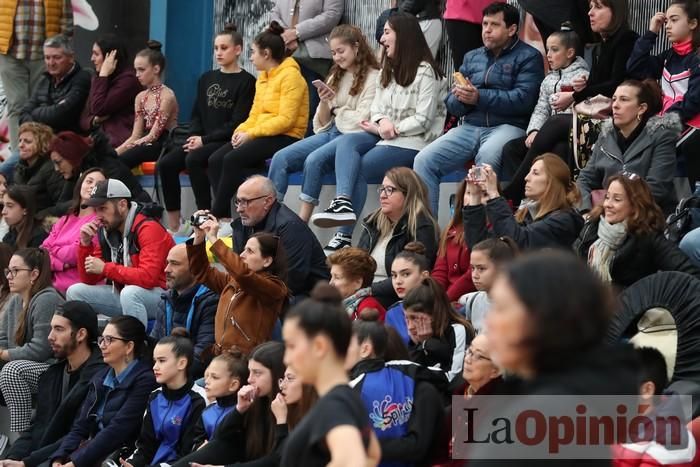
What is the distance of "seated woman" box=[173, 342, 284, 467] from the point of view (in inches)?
257

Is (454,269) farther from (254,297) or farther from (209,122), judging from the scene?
(209,122)

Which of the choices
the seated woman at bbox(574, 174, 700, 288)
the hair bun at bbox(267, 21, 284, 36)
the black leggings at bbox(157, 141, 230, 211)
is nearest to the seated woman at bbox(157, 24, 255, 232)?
the black leggings at bbox(157, 141, 230, 211)

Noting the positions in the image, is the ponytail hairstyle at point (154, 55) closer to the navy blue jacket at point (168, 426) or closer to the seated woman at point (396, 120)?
the seated woman at point (396, 120)

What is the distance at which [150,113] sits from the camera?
11.0 meters

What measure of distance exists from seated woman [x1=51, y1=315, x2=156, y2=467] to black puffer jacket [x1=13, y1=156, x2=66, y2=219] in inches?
105

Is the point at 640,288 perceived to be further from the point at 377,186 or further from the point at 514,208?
the point at 377,186

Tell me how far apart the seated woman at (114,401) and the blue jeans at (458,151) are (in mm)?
2003

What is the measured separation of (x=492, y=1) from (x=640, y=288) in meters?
3.65

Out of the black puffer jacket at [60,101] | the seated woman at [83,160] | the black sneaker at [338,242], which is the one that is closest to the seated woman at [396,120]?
the black sneaker at [338,242]

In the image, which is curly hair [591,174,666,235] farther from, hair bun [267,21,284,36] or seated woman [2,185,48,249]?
seated woman [2,185,48,249]

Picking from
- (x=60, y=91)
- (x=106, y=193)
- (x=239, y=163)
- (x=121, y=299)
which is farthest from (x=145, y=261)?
(x=60, y=91)

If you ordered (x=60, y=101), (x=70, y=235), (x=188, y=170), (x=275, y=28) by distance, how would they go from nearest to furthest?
(x=70, y=235)
(x=275, y=28)
(x=188, y=170)
(x=60, y=101)

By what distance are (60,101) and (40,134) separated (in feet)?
1.94

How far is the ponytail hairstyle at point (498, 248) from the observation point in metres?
6.63
